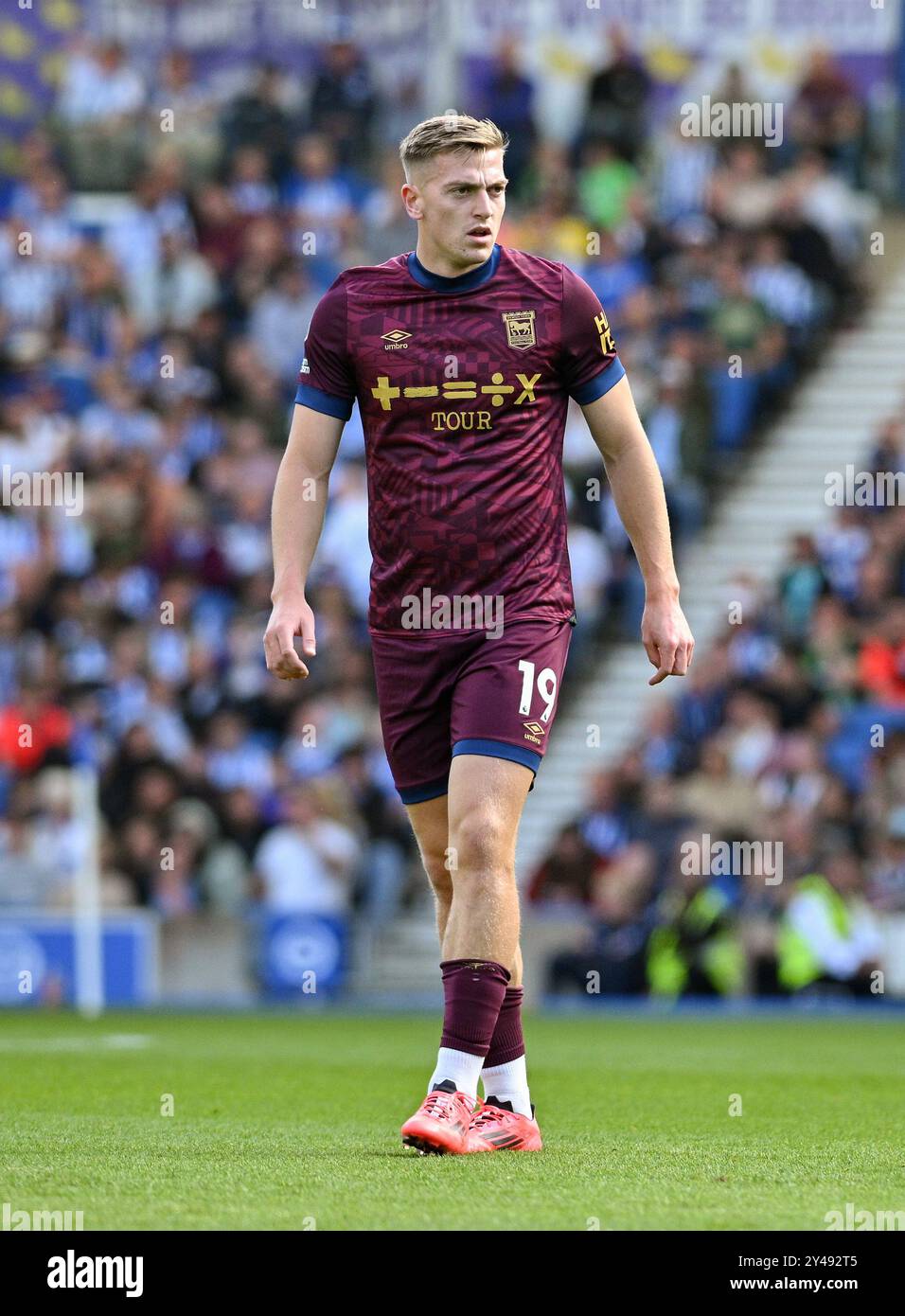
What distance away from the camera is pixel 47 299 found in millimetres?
21938

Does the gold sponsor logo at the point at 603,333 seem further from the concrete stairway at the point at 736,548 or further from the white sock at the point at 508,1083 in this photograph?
the concrete stairway at the point at 736,548

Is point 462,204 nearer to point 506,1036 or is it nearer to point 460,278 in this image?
point 460,278

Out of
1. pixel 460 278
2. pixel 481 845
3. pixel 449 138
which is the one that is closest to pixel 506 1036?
pixel 481 845

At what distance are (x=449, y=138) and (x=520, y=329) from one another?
0.54 meters

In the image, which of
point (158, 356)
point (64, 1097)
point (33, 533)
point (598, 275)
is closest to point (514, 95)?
point (598, 275)

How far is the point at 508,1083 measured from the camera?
21.6 feet

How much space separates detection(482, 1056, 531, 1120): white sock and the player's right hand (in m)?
1.18

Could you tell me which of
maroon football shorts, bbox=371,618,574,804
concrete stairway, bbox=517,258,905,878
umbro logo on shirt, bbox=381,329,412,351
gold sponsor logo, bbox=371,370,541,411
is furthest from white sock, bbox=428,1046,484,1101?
concrete stairway, bbox=517,258,905,878

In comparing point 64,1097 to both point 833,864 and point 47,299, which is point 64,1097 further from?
point 47,299

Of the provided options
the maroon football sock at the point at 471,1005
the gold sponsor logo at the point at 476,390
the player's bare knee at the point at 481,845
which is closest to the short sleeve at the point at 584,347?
the gold sponsor logo at the point at 476,390

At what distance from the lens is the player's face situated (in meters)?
6.54

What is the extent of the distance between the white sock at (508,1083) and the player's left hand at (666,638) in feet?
3.64

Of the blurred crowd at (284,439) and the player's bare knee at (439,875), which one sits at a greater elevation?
the blurred crowd at (284,439)

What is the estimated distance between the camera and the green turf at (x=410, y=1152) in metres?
5.06
